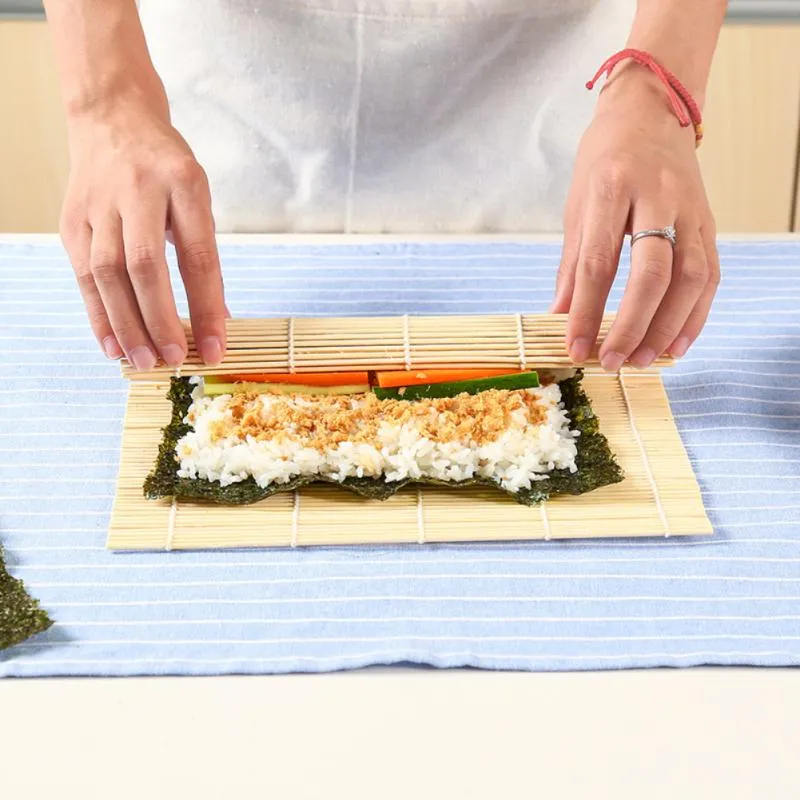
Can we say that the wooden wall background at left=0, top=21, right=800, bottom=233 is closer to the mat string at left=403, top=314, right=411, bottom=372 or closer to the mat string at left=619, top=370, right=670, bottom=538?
the mat string at left=619, top=370, right=670, bottom=538

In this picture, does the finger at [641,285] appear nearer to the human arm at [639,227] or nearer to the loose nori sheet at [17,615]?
the human arm at [639,227]

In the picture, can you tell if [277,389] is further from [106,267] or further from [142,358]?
[106,267]

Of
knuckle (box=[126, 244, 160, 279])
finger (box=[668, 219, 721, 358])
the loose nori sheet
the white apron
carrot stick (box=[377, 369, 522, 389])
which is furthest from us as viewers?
the white apron

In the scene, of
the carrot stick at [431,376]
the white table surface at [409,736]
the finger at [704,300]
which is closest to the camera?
the white table surface at [409,736]

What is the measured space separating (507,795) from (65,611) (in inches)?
22.5

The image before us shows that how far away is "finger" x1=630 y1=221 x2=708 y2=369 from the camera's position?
140 centimetres

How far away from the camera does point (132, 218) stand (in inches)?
52.6

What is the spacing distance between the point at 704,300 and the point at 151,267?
75cm

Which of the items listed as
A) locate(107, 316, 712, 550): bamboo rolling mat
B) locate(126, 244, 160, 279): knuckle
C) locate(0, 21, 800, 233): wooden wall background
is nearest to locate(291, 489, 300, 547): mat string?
locate(107, 316, 712, 550): bamboo rolling mat

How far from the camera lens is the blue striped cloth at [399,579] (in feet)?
3.98

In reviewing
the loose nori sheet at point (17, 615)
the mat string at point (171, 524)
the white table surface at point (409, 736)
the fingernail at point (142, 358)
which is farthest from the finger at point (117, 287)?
the white table surface at point (409, 736)

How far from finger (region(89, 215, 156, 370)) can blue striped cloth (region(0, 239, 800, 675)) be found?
0.68 ft

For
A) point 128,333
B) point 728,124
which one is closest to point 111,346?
point 128,333

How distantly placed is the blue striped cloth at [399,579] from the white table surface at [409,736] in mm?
27
